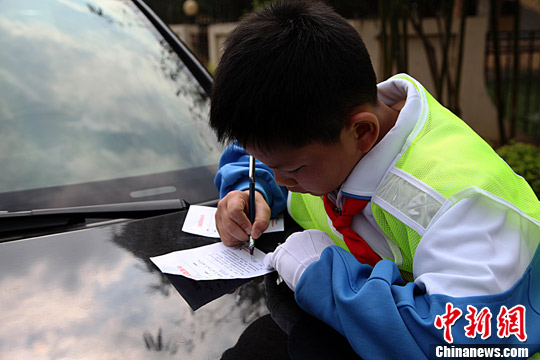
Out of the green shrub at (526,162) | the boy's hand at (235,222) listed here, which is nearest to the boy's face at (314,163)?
the boy's hand at (235,222)

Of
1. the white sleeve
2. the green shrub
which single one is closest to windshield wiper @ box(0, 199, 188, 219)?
the white sleeve

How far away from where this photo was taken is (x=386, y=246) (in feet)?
4.02

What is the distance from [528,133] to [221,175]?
575 centimetres

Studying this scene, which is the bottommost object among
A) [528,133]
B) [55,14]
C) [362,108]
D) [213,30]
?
[528,133]

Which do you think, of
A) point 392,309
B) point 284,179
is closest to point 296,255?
point 284,179

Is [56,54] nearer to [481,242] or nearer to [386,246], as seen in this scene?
[386,246]

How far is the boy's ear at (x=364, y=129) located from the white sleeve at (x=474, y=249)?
26 cm

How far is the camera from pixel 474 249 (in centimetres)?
95

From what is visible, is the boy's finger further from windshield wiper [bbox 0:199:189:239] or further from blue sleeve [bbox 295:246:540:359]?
blue sleeve [bbox 295:246:540:359]

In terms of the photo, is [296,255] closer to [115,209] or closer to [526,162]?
[115,209]

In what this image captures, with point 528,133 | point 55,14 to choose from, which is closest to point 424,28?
point 528,133

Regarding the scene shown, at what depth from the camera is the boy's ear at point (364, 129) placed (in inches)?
45.1

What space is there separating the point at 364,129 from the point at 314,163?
0.46 feet

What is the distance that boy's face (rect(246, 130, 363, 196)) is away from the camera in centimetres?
114
